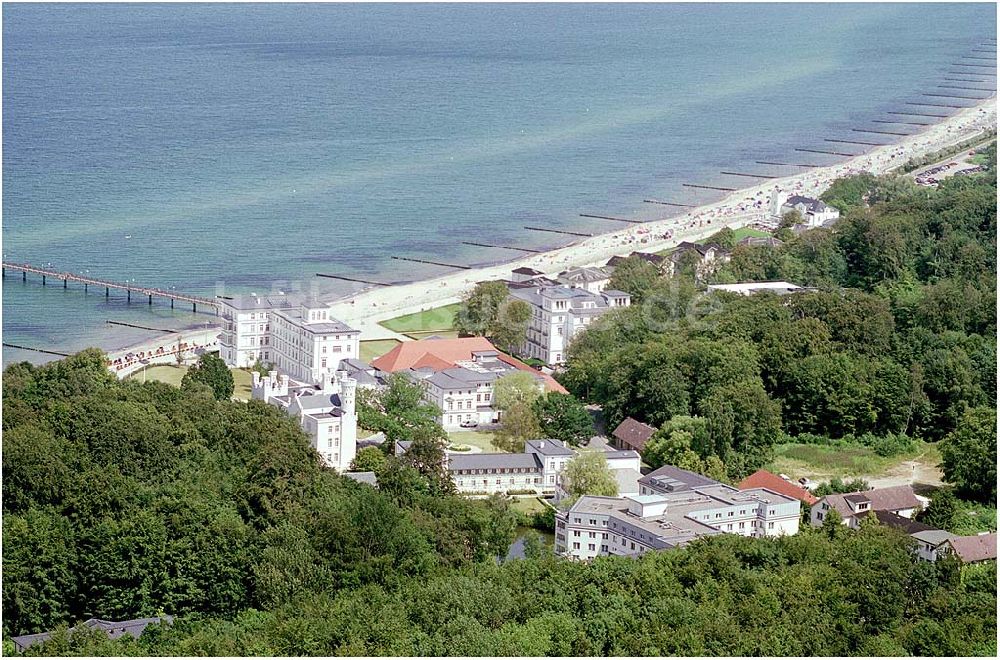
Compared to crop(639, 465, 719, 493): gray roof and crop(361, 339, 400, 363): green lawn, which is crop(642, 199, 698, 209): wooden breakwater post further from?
crop(639, 465, 719, 493): gray roof

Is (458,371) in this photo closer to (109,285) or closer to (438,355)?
(438,355)

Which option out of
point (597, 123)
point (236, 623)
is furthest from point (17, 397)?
point (597, 123)

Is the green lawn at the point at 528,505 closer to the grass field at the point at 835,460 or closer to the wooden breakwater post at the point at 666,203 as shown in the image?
the grass field at the point at 835,460

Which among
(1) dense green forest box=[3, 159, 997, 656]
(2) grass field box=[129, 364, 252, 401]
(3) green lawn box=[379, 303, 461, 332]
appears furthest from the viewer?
(3) green lawn box=[379, 303, 461, 332]

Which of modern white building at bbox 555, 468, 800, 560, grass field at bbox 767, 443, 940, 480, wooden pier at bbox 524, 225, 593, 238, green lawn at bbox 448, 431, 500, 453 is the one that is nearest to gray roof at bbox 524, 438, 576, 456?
green lawn at bbox 448, 431, 500, 453


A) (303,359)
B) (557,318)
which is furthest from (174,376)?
(557,318)

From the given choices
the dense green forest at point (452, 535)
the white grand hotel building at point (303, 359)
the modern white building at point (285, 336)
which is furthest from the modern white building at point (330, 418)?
the modern white building at point (285, 336)
